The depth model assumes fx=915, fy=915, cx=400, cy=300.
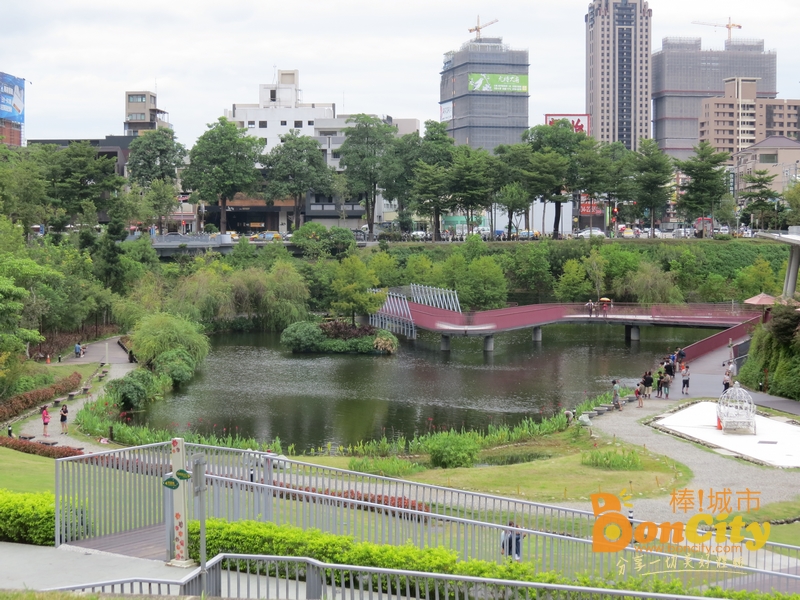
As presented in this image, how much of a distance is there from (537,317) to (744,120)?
138m

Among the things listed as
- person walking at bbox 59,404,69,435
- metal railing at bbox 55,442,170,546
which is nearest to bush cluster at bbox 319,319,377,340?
person walking at bbox 59,404,69,435

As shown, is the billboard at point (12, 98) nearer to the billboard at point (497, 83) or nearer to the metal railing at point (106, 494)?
the metal railing at point (106, 494)

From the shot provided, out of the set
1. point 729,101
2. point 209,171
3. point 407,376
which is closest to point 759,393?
point 407,376

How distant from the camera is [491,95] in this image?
18438 cm

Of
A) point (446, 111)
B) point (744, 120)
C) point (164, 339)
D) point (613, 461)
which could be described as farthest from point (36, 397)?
point (446, 111)

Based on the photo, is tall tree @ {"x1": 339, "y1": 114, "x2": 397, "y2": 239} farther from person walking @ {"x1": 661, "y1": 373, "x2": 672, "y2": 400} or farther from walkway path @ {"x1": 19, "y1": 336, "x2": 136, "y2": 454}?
person walking @ {"x1": 661, "y1": 373, "x2": 672, "y2": 400}

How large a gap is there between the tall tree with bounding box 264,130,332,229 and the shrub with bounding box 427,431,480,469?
220 ft

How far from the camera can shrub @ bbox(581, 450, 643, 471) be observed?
24.5 m

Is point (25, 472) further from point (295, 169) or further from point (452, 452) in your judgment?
point (295, 169)

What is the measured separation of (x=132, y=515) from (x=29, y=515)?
165 cm

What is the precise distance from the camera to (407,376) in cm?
4456

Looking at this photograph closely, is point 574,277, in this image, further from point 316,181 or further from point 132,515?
point 132,515

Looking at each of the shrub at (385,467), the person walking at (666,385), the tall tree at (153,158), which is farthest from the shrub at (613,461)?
the tall tree at (153,158)

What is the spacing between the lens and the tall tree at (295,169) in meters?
91.4
